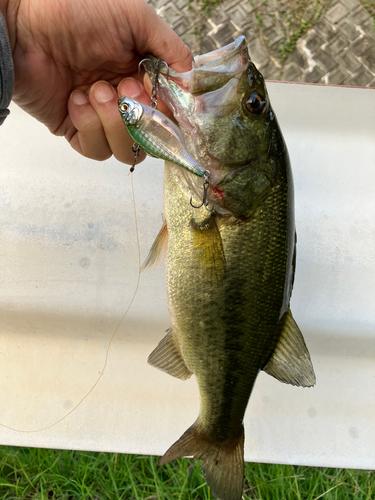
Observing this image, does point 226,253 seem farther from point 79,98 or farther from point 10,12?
point 10,12

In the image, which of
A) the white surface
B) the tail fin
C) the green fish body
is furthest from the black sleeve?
the tail fin

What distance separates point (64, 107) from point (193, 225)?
77 centimetres

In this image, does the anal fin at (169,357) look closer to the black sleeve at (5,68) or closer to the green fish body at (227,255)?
the green fish body at (227,255)

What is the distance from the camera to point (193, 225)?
3.47ft

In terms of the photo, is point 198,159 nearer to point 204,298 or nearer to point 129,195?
point 204,298

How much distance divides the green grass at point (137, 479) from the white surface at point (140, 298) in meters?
0.16

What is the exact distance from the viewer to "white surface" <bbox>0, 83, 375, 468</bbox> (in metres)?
1.76

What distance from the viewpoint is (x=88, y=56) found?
1188mm

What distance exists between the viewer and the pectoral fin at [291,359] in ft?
3.78

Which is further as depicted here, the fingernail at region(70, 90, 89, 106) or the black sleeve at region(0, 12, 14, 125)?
Answer: the fingernail at region(70, 90, 89, 106)

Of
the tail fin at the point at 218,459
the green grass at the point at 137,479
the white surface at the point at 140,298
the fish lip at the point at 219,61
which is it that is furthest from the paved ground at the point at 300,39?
the green grass at the point at 137,479

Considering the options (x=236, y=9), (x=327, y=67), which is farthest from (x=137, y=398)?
(x=236, y=9)

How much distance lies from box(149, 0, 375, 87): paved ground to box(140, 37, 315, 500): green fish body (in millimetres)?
1958

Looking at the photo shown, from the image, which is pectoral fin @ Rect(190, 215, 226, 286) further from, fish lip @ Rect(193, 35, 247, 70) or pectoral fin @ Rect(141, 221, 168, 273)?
fish lip @ Rect(193, 35, 247, 70)
